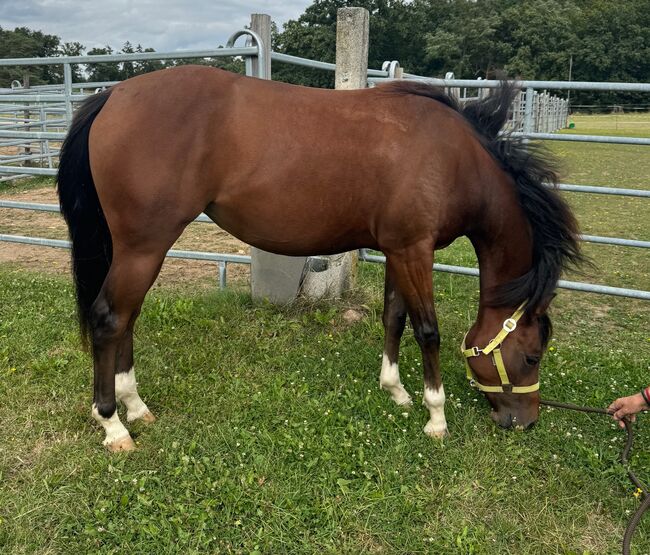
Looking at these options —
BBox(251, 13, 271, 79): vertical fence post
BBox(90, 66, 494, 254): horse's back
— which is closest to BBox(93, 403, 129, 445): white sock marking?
BBox(90, 66, 494, 254): horse's back

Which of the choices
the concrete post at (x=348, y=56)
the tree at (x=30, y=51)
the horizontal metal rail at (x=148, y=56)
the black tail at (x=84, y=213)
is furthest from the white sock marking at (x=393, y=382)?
the tree at (x=30, y=51)

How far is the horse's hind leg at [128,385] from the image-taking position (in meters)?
2.90

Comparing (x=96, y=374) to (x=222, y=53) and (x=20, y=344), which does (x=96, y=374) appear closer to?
(x=20, y=344)

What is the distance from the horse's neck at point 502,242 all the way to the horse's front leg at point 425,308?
1.14ft

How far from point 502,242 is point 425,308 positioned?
0.56 metres

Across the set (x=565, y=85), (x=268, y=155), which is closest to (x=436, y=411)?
(x=268, y=155)

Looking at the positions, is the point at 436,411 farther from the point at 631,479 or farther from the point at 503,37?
the point at 503,37

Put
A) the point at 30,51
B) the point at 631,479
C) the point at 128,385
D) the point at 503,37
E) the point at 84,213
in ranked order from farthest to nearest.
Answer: the point at 503,37
the point at 30,51
the point at 128,385
the point at 84,213
the point at 631,479

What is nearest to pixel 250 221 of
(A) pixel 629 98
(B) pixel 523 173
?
(B) pixel 523 173

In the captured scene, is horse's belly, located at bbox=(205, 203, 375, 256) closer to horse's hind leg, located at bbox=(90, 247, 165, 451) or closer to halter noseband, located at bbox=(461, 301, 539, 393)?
horse's hind leg, located at bbox=(90, 247, 165, 451)

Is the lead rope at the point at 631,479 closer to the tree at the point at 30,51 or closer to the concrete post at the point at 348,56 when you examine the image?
the concrete post at the point at 348,56

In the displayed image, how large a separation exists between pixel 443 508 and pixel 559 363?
67.8 inches

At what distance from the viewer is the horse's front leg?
107 inches

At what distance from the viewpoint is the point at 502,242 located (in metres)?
2.79
